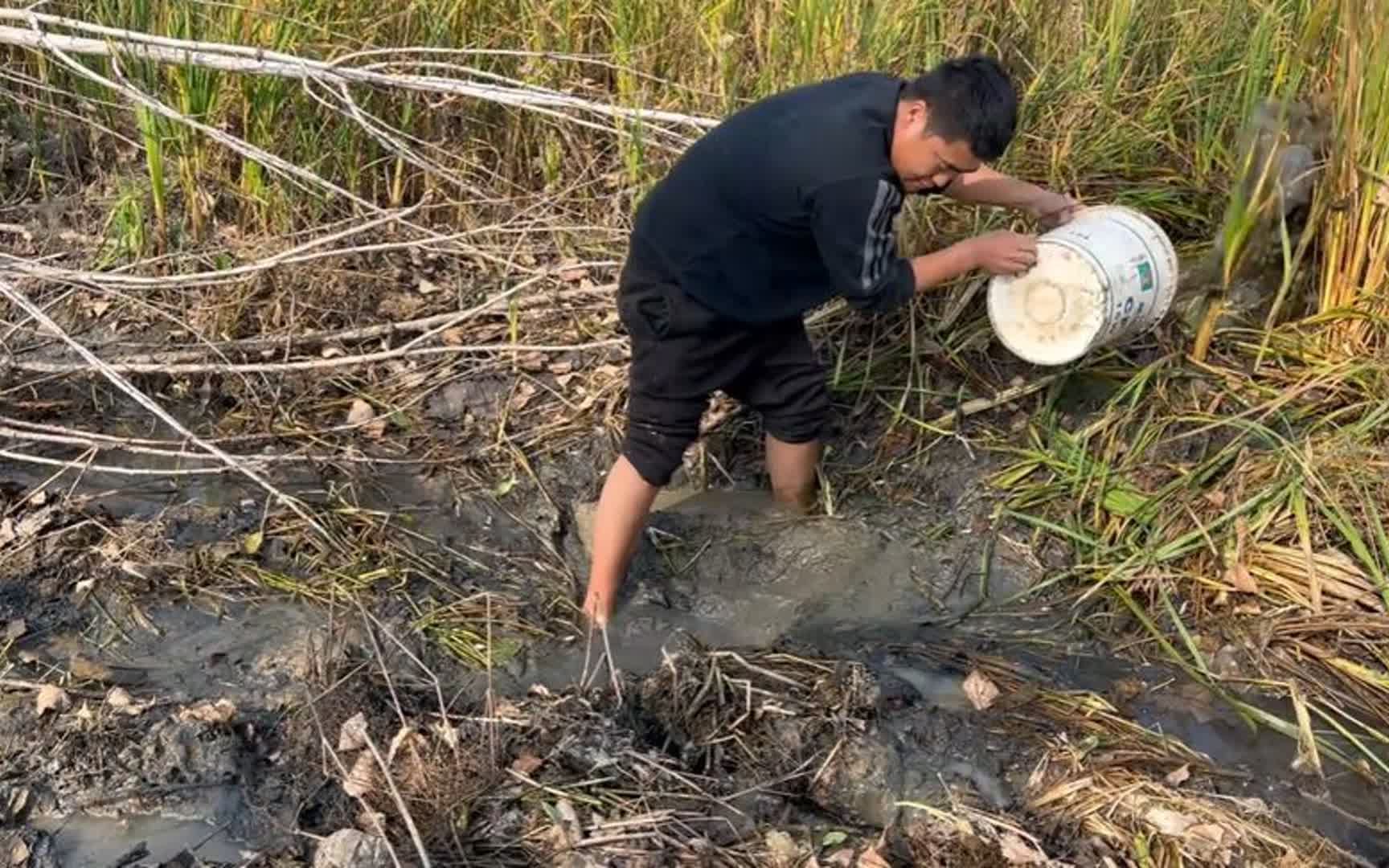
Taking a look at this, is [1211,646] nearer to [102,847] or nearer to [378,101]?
[102,847]

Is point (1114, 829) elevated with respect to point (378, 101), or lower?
lower

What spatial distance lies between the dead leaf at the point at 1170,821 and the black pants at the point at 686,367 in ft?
3.87

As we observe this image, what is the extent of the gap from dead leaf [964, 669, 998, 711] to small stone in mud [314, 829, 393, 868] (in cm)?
116

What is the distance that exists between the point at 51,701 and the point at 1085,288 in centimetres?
221

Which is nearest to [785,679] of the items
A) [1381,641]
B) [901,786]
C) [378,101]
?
[901,786]

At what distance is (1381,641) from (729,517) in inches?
56.6

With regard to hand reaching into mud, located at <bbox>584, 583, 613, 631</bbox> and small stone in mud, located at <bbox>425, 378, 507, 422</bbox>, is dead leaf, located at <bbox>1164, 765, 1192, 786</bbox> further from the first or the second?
small stone in mud, located at <bbox>425, 378, 507, 422</bbox>

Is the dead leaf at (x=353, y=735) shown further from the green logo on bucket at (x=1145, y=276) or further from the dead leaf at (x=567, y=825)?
the green logo on bucket at (x=1145, y=276)

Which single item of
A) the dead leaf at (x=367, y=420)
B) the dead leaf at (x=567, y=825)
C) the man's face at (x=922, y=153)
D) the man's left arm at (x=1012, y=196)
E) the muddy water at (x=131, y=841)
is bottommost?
the muddy water at (x=131, y=841)

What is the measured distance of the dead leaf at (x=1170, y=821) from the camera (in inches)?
88.6

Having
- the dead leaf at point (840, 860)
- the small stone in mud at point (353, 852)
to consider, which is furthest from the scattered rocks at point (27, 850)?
the dead leaf at point (840, 860)

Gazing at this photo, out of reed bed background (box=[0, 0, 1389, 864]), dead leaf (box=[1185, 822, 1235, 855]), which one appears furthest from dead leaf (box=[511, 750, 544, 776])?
dead leaf (box=[1185, 822, 1235, 855])

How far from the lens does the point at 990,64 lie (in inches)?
98.4

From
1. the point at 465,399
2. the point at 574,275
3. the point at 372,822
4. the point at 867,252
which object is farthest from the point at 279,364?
the point at 867,252
